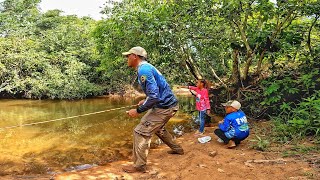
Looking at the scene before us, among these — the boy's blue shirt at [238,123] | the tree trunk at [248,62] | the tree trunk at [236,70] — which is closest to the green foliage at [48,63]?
the tree trunk at [236,70]

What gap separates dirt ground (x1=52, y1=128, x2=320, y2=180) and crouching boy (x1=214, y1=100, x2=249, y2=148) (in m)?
0.16

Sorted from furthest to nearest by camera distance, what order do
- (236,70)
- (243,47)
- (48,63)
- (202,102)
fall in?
(48,63) → (236,70) → (243,47) → (202,102)

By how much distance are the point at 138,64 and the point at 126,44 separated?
5727 millimetres

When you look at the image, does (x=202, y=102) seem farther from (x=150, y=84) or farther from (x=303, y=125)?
(x=150, y=84)

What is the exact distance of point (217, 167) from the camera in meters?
4.52

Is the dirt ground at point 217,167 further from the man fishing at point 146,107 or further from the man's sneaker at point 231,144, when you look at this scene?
the man fishing at point 146,107

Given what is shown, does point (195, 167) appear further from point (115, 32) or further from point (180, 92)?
point (180, 92)

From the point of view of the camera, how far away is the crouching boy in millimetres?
5457

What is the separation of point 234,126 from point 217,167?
120 cm

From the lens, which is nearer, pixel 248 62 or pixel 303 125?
pixel 303 125

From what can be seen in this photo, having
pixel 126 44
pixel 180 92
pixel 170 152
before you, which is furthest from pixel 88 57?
pixel 170 152

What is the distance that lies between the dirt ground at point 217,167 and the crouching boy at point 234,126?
0.16 metres

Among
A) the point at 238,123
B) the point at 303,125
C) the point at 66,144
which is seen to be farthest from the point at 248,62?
the point at 66,144

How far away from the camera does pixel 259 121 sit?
7.93 m
